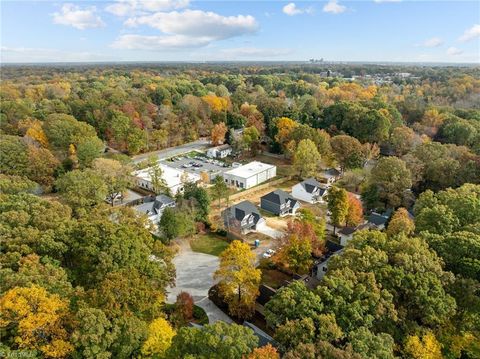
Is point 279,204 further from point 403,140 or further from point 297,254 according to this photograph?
point 403,140

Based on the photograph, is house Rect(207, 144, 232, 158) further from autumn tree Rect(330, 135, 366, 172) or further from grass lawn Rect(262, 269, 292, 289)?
grass lawn Rect(262, 269, 292, 289)

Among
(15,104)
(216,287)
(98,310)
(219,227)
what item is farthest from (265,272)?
(15,104)

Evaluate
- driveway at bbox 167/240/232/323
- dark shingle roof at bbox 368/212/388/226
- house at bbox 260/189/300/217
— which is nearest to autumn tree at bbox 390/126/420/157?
dark shingle roof at bbox 368/212/388/226

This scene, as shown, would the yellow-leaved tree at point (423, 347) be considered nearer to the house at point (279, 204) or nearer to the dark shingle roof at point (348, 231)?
the dark shingle roof at point (348, 231)

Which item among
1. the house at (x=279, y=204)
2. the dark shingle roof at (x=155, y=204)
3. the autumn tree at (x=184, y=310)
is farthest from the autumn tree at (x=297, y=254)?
the dark shingle roof at (x=155, y=204)

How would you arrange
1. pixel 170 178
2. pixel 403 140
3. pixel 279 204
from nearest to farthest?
pixel 279 204 < pixel 170 178 < pixel 403 140

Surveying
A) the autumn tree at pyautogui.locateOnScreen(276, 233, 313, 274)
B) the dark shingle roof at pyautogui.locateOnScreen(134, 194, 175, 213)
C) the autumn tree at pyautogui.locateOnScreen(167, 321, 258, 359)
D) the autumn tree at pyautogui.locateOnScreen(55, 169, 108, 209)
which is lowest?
the dark shingle roof at pyautogui.locateOnScreen(134, 194, 175, 213)

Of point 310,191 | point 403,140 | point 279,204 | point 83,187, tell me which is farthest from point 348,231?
point 403,140
